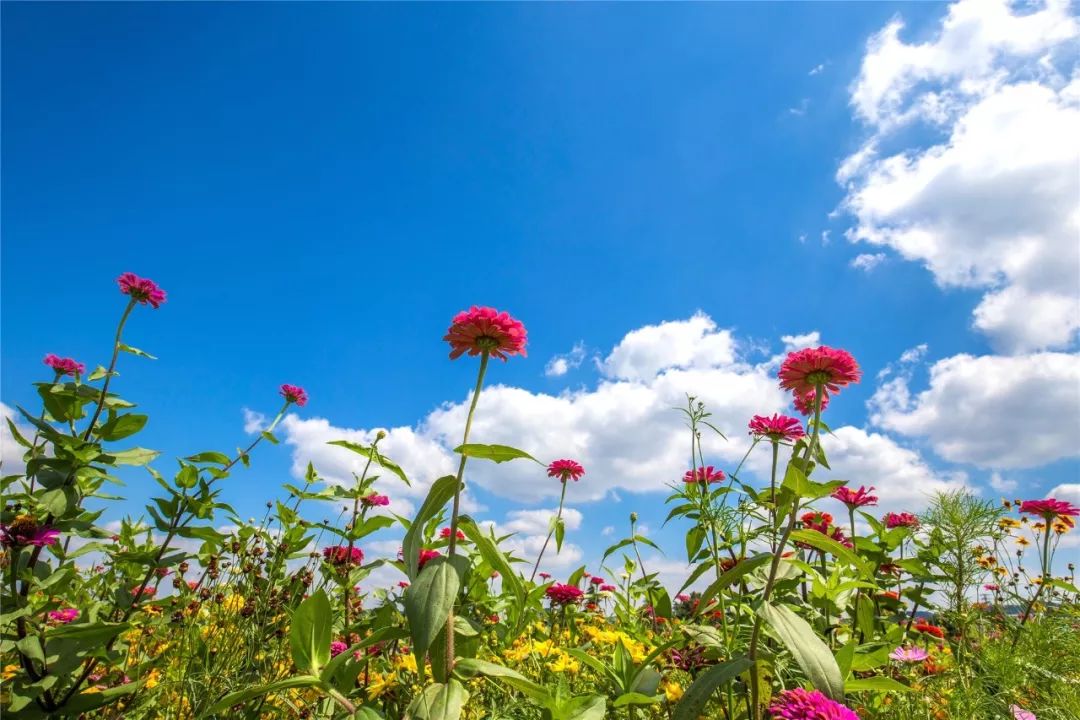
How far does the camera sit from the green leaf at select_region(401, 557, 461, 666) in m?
1.55

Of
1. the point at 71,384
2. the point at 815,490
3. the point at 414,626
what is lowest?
the point at 414,626

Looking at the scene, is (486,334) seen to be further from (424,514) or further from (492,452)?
(424,514)

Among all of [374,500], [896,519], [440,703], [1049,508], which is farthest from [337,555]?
[1049,508]

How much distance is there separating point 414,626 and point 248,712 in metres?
1.39

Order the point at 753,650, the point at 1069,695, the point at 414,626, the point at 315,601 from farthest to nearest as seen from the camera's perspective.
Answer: the point at 1069,695 → the point at 753,650 → the point at 315,601 → the point at 414,626

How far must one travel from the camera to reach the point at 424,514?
177cm

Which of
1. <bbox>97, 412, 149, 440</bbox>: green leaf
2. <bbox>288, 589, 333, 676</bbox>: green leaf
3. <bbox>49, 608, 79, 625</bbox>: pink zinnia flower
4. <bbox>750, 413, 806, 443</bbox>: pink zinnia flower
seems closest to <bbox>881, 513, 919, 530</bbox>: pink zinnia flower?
<bbox>750, 413, 806, 443</bbox>: pink zinnia flower

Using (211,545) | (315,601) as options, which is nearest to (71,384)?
(211,545)

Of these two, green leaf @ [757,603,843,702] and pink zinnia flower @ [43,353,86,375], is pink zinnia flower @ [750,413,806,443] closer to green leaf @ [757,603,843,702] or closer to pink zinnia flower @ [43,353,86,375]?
green leaf @ [757,603,843,702]

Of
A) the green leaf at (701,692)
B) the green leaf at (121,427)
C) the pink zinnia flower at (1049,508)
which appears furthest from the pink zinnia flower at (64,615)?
the pink zinnia flower at (1049,508)

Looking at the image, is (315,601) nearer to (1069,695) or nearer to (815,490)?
(815,490)

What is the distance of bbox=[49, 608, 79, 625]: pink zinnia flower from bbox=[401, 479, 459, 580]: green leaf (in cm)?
261

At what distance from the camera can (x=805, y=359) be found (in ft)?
8.13

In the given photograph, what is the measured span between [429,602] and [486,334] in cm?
102
